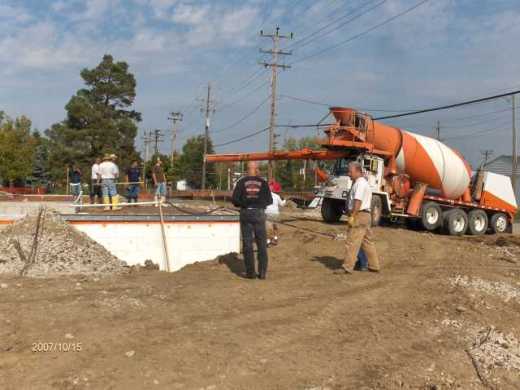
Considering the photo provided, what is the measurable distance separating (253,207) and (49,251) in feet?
11.3

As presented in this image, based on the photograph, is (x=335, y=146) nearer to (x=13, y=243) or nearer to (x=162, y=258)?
(x=162, y=258)

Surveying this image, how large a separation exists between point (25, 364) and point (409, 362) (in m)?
3.35

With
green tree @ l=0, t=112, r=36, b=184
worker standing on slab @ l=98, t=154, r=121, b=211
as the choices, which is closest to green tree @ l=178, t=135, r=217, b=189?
green tree @ l=0, t=112, r=36, b=184

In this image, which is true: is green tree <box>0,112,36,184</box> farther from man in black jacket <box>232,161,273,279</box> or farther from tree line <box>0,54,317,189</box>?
man in black jacket <box>232,161,273,279</box>

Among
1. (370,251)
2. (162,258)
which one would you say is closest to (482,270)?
(370,251)

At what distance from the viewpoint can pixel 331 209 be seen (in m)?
16.5

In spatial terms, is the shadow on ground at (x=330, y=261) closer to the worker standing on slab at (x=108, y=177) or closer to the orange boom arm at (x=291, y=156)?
the orange boom arm at (x=291, y=156)

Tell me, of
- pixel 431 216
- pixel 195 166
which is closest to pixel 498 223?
pixel 431 216

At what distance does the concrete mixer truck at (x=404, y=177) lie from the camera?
15.6 m

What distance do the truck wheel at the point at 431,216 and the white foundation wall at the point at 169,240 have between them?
758 cm

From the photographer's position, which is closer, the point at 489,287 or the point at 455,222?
the point at 489,287

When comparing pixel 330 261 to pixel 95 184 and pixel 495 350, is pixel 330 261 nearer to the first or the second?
pixel 495 350

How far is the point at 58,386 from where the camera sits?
13.9ft
